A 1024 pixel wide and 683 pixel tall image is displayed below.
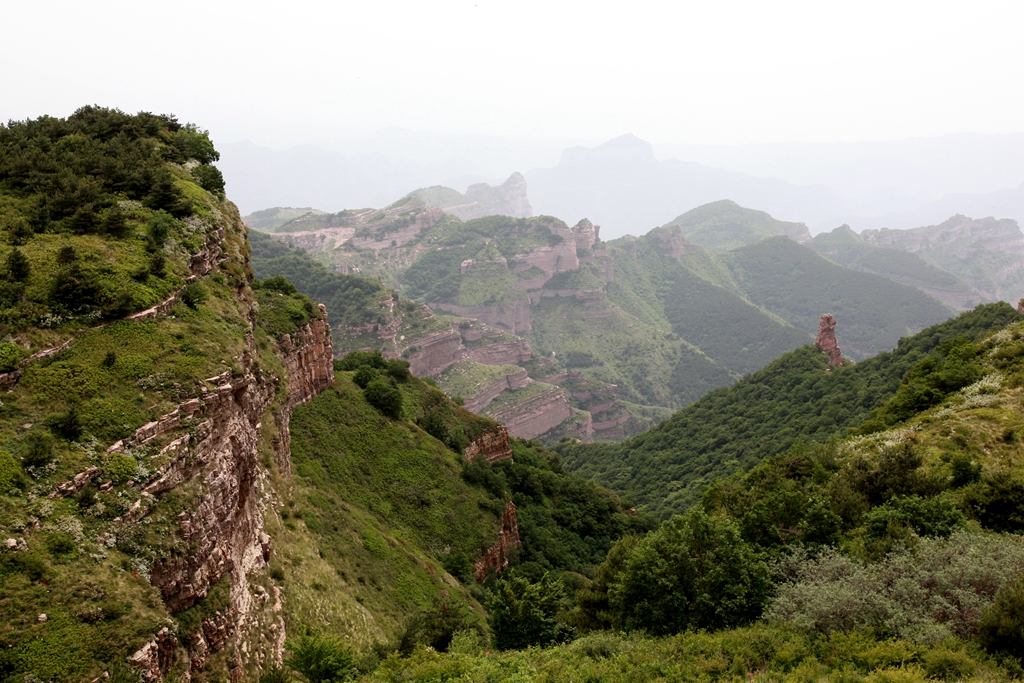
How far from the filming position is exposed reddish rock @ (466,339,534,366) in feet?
467

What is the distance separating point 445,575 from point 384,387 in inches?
666

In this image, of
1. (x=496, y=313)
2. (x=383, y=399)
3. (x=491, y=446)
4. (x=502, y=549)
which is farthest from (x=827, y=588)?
(x=496, y=313)

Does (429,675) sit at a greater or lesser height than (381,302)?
lesser

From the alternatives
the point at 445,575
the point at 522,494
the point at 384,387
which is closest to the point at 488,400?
the point at 522,494

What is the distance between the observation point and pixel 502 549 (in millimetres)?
43500

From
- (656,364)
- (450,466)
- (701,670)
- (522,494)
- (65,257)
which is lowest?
(656,364)

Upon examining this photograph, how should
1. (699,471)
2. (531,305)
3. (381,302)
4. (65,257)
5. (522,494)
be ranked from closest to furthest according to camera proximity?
(65,257) → (522,494) → (699,471) → (381,302) → (531,305)

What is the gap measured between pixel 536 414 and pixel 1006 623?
10917 centimetres

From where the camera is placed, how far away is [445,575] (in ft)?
115

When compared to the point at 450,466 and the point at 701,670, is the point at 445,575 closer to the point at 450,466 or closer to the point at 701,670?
the point at 450,466

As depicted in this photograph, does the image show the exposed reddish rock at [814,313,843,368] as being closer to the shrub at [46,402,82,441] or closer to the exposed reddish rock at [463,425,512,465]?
the exposed reddish rock at [463,425,512,465]

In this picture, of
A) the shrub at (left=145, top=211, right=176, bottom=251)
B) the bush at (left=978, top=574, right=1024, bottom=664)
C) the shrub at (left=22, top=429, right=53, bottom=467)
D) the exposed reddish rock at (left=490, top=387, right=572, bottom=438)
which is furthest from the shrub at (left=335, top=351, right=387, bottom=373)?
the exposed reddish rock at (left=490, top=387, right=572, bottom=438)

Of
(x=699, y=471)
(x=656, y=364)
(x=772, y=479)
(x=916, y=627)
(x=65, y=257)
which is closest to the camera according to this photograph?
(x=916, y=627)

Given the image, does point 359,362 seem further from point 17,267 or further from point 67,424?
point 67,424
